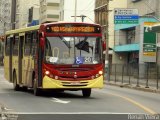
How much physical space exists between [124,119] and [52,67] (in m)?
8.05

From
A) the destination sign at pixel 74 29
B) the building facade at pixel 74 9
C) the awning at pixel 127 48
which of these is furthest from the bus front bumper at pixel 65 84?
the building facade at pixel 74 9

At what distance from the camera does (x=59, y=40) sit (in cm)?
2189

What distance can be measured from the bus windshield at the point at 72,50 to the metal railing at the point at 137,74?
12002 millimetres

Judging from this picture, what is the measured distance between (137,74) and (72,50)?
55.4 feet

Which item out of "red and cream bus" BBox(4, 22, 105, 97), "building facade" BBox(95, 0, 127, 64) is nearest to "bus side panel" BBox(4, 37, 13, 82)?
"red and cream bus" BBox(4, 22, 105, 97)

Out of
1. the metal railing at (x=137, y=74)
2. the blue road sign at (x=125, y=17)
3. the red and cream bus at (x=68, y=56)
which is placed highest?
the blue road sign at (x=125, y=17)

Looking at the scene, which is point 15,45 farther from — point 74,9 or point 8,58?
→ point 74,9

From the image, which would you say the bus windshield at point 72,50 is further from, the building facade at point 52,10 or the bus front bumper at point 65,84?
the building facade at point 52,10

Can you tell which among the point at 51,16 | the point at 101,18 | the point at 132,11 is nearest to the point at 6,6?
the point at 51,16

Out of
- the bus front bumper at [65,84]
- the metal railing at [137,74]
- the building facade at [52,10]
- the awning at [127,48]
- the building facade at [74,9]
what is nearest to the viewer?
the bus front bumper at [65,84]

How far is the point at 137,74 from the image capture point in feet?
125

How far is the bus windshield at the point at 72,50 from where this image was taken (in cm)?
2173

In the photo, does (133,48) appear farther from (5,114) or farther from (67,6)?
(5,114)

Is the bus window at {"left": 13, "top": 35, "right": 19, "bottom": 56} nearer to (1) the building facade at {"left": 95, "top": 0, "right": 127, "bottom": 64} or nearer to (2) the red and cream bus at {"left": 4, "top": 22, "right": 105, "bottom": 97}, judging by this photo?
(2) the red and cream bus at {"left": 4, "top": 22, "right": 105, "bottom": 97}
